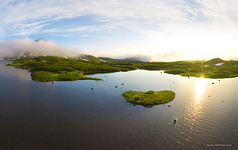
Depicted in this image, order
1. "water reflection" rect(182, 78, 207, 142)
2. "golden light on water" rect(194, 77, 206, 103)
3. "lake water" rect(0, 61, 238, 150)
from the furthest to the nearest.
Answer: "golden light on water" rect(194, 77, 206, 103) → "water reflection" rect(182, 78, 207, 142) → "lake water" rect(0, 61, 238, 150)

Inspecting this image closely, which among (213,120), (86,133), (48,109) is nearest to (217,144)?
(213,120)

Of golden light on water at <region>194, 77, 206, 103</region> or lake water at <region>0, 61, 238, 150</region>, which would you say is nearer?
lake water at <region>0, 61, 238, 150</region>

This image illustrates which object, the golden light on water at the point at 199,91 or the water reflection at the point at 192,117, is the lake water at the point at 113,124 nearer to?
the water reflection at the point at 192,117

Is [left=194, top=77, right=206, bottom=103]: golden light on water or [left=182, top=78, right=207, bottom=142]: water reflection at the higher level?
[left=194, top=77, right=206, bottom=103]: golden light on water

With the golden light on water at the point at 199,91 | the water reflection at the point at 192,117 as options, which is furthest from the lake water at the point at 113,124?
the golden light on water at the point at 199,91

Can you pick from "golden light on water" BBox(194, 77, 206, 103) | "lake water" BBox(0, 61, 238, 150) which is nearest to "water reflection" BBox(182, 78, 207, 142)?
"lake water" BBox(0, 61, 238, 150)

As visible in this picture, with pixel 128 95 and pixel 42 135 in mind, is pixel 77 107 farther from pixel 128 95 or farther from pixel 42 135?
pixel 128 95

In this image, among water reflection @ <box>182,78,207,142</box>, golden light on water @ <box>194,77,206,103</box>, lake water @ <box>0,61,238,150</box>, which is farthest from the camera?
golden light on water @ <box>194,77,206,103</box>

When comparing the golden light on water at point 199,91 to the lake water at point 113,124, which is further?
the golden light on water at point 199,91

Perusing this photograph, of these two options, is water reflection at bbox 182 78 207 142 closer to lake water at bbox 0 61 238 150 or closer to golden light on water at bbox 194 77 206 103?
lake water at bbox 0 61 238 150

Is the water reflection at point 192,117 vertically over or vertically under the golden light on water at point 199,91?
under

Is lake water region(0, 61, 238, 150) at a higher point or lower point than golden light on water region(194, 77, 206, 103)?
lower
